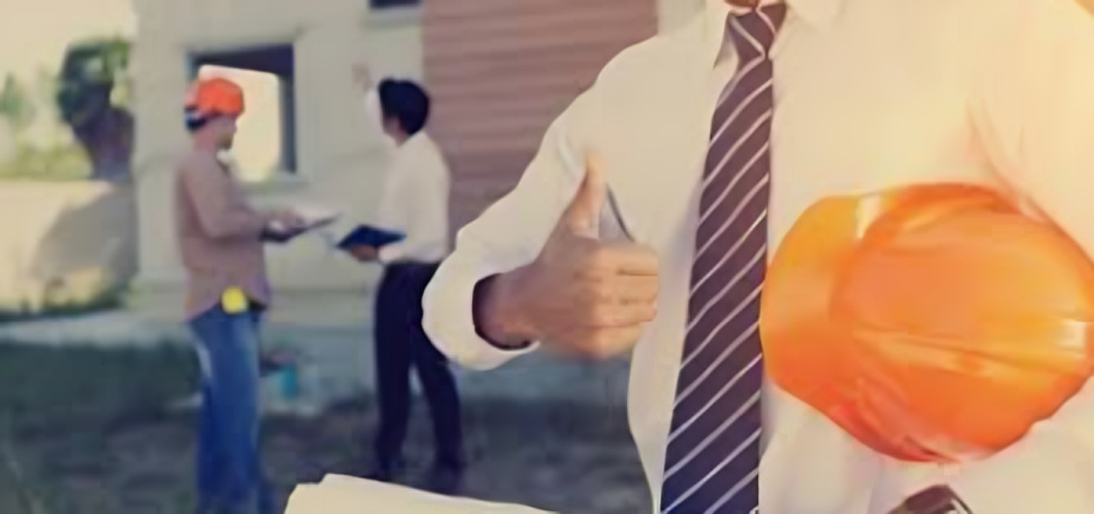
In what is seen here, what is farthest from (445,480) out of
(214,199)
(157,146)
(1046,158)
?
(1046,158)

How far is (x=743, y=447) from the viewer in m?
1.20

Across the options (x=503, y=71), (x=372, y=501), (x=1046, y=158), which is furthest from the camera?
(x=372, y=501)

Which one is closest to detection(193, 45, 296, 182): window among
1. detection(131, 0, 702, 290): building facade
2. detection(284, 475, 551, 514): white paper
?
detection(131, 0, 702, 290): building facade

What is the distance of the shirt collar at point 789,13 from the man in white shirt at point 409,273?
0.98 ft

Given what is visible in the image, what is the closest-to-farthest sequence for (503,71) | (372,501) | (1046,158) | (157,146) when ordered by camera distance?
(1046,158) < (503,71) < (372,501) < (157,146)

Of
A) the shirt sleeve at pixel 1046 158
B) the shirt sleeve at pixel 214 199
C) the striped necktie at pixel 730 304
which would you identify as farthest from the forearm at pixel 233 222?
the shirt sleeve at pixel 1046 158

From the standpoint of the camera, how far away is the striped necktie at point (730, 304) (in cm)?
120

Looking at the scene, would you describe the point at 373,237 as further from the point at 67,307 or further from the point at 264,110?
the point at 67,307

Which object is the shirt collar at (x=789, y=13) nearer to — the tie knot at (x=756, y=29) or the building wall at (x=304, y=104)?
the tie knot at (x=756, y=29)

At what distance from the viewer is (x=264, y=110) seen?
143 centimetres

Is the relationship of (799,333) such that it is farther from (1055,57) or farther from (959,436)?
(1055,57)

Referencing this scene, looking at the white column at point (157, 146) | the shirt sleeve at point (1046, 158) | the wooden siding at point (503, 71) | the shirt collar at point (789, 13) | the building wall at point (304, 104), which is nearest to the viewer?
the shirt sleeve at point (1046, 158)

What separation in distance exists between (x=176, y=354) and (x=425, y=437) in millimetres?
341

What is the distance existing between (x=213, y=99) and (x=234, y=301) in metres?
0.23
